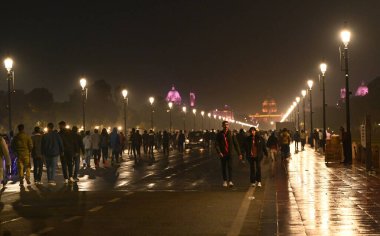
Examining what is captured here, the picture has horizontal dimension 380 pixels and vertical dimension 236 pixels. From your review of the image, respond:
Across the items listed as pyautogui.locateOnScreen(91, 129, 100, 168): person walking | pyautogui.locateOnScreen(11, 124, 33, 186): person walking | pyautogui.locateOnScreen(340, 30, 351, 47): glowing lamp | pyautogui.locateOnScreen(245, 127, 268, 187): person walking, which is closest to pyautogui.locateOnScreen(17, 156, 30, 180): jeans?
pyautogui.locateOnScreen(11, 124, 33, 186): person walking

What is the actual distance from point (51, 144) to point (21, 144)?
102 centimetres

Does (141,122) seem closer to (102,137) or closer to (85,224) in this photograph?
(102,137)

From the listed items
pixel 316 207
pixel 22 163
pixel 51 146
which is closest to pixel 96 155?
pixel 51 146

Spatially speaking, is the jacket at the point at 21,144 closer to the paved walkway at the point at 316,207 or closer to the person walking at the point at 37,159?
Answer: the person walking at the point at 37,159

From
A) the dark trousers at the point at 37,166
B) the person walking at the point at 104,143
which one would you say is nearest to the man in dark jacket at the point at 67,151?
the dark trousers at the point at 37,166

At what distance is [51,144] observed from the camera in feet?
75.9

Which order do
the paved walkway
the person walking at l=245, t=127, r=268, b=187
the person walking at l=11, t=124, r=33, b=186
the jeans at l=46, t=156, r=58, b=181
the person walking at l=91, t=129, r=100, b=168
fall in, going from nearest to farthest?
the paved walkway < the person walking at l=245, t=127, r=268, b=187 < the person walking at l=11, t=124, r=33, b=186 < the jeans at l=46, t=156, r=58, b=181 < the person walking at l=91, t=129, r=100, b=168

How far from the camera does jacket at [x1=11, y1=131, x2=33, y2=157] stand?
73.3 feet

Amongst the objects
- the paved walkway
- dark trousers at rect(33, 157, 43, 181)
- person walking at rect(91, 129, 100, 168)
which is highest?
person walking at rect(91, 129, 100, 168)

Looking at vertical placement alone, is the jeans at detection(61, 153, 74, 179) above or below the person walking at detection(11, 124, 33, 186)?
below

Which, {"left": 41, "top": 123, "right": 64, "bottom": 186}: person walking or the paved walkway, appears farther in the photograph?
{"left": 41, "top": 123, "right": 64, "bottom": 186}: person walking

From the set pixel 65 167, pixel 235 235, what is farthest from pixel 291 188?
pixel 235 235

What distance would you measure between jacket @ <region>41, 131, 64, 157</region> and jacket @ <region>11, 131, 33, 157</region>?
0.63m

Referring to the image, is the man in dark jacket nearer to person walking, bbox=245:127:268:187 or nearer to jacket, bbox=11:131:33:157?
jacket, bbox=11:131:33:157
